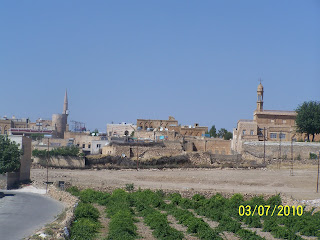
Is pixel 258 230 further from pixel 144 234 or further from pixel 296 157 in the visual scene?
pixel 296 157

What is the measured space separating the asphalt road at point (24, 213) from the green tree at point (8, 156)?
6.46 feet

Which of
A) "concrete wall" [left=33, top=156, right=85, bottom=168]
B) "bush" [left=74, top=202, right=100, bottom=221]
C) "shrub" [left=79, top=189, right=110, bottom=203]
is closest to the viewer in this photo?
"bush" [left=74, top=202, right=100, bottom=221]

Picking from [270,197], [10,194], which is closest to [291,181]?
[270,197]

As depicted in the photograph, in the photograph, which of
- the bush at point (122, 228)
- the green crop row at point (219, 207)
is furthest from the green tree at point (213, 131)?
the bush at point (122, 228)

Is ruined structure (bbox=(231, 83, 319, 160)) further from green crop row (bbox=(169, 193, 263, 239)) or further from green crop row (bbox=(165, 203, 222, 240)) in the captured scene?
green crop row (bbox=(165, 203, 222, 240))

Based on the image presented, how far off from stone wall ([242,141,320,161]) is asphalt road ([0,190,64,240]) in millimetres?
22835

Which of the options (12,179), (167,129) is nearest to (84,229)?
(12,179)

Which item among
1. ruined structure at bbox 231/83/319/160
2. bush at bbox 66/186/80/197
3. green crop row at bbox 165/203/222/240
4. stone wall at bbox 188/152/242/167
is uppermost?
ruined structure at bbox 231/83/319/160

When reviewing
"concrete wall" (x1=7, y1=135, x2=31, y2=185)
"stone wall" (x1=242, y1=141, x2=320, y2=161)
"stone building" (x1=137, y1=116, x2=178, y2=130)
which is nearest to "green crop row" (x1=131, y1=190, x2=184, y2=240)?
"concrete wall" (x1=7, y1=135, x2=31, y2=185)

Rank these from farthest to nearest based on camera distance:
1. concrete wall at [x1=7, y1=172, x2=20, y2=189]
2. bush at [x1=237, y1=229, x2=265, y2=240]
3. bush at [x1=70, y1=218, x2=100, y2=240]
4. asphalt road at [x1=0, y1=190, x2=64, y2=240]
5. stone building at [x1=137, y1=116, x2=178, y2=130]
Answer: stone building at [x1=137, y1=116, x2=178, y2=130], concrete wall at [x1=7, y1=172, x2=20, y2=189], bush at [x1=237, y1=229, x2=265, y2=240], asphalt road at [x1=0, y1=190, x2=64, y2=240], bush at [x1=70, y1=218, x2=100, y2=240]

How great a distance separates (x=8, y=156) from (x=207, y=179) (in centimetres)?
1455

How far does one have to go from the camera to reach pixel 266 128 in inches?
2255

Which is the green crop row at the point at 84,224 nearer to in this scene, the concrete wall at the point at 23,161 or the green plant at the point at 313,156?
the concrete wall at the point at 23,161

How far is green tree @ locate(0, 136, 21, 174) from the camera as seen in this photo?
1501 inches
